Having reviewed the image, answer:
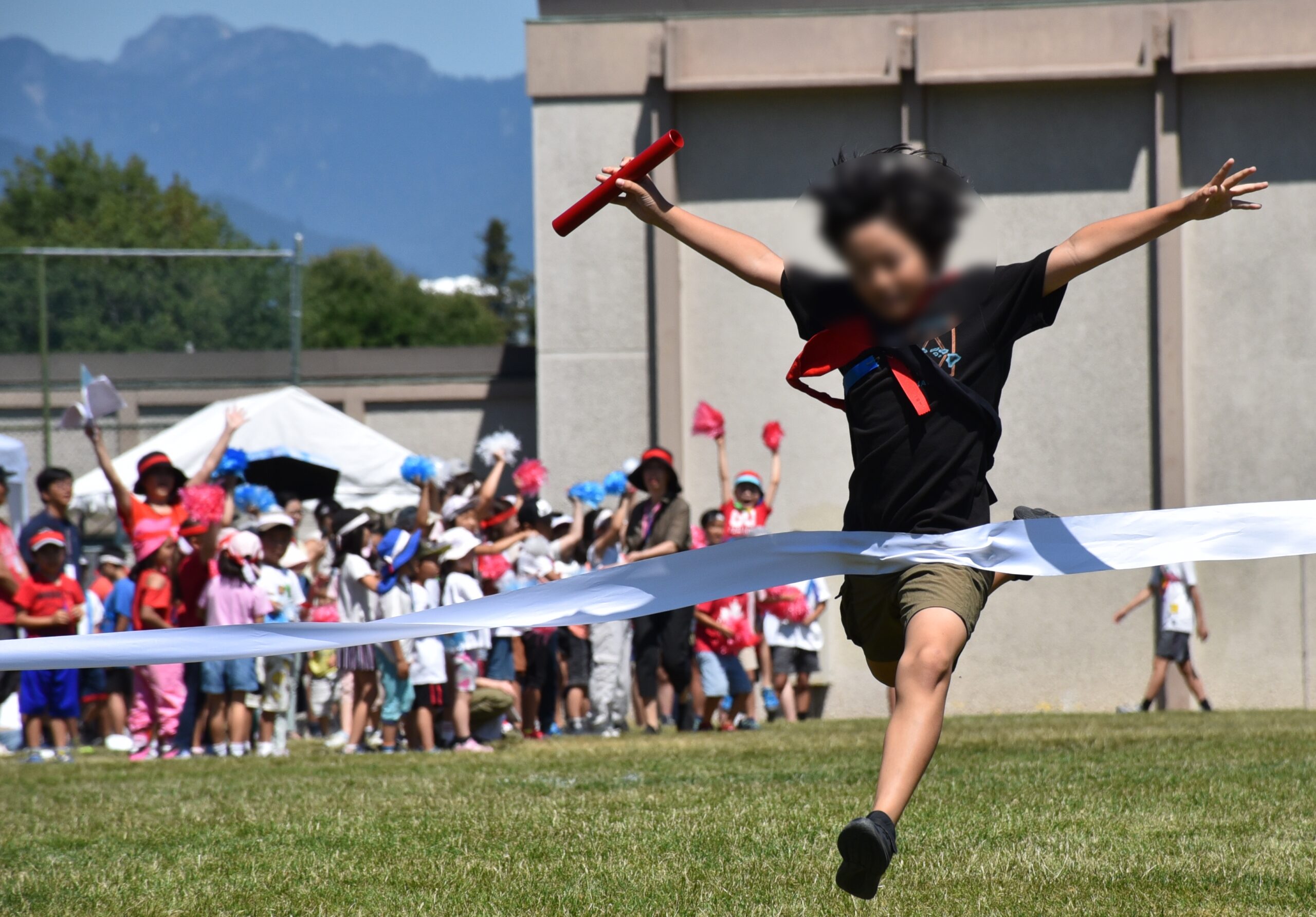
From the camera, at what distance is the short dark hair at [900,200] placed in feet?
12.5

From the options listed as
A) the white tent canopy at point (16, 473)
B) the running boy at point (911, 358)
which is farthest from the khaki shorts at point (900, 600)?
the white tent canopy at point (16, 473)

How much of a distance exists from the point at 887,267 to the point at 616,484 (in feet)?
32.2

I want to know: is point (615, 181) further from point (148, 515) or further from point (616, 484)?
point (616, 484)

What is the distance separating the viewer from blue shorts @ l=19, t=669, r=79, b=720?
11.2 m

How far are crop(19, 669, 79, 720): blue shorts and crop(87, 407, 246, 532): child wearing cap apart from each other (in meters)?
1.32

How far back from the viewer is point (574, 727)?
41.1 ft

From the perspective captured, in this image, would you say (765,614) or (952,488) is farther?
(765,614)

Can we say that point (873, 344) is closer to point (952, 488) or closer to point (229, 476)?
point (952, 488)

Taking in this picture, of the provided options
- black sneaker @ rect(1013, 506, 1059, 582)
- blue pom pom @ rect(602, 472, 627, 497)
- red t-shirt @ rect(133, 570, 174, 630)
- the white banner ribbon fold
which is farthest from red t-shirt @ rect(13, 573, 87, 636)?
black sneaker @ rect(1013, 506, 1059, 582)

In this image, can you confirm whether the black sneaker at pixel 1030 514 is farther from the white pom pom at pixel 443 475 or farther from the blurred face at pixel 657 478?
the white pom pom at pixel 443 475

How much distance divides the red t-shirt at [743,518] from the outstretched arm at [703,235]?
26.7ft

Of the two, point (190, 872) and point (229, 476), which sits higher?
point (229, 476)

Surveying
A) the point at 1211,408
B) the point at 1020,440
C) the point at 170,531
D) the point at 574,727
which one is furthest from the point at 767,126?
the point at 170,531

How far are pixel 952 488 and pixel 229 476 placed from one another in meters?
8.03
